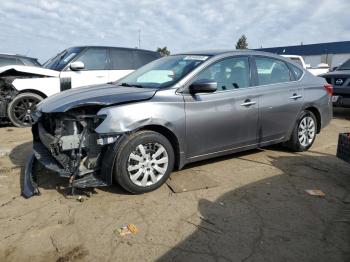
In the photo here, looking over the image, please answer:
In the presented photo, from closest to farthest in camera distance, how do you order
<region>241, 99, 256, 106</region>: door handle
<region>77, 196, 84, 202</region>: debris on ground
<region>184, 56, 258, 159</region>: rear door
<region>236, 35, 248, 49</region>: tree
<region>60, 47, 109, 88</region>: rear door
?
<region>77, 196, 84, 202</region>: debris on ground < <region>184, 56, 258, 159</region>: rear door < <region>241, 99, 256, 106</region>: door handle < <region>60, 47, 109, 88</region>: rear door < <region>236, 35, 248, 49</region>: tree

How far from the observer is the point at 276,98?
5.20m

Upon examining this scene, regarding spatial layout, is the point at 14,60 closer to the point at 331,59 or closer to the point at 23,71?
the point at 23,71

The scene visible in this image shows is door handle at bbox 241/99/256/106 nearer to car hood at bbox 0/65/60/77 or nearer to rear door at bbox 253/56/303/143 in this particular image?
rear door at bbox 253/56/303/143

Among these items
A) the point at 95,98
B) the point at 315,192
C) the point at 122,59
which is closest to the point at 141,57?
the point at 122,59

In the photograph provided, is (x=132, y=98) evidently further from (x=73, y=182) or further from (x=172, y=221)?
(x=172, y=221)

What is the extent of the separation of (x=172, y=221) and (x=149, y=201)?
51 cm

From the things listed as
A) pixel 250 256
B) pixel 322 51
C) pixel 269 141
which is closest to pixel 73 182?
pixel 250 256

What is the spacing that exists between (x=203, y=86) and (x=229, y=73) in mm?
797

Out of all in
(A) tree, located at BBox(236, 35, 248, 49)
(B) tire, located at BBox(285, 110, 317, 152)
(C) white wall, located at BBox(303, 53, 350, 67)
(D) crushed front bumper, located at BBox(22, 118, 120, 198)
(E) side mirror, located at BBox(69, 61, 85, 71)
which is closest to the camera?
(D) crushed front bumper, located at BBox(22, 118, 120, 198)

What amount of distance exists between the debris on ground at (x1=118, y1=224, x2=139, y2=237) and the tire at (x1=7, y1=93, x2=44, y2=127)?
16.8 feet

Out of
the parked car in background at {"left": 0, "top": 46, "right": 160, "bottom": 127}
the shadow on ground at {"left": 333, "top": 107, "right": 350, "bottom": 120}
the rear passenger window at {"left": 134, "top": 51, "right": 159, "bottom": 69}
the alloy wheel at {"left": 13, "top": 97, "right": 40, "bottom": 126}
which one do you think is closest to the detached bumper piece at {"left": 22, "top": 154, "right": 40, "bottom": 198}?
the parked car in background at {"left": 0, "top": 46, "right": 160, "bottom": 127}

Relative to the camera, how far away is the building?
3881 cm

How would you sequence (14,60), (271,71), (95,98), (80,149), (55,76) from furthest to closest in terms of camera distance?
1. (14,60)
2. (55,76)
3. (271,71)
4. (95,98)
5. (80,149)

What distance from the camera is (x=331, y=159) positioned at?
560cm
